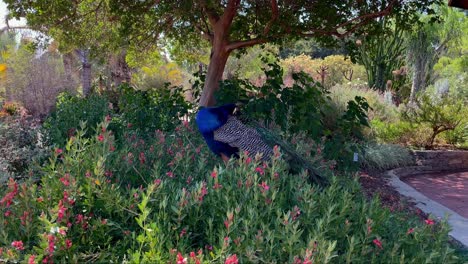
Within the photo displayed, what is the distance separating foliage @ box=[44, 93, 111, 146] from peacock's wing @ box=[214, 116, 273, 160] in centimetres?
165

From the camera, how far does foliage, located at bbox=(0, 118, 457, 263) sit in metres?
1.68

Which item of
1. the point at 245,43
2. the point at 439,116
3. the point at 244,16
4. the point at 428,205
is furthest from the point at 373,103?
the point at 428,205

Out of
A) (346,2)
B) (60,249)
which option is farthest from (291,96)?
(60,249)

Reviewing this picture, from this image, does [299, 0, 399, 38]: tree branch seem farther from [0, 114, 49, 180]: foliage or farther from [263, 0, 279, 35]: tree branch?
[0, 114, 49, 180]: foliage

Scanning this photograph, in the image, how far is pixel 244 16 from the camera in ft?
26.7

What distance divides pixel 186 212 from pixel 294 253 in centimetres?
50

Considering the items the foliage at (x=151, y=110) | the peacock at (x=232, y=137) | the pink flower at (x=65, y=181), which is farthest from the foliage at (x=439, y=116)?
the pink flower at (x=65, y=181)

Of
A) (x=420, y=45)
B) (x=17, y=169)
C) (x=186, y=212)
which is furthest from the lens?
(x=420, y=45)

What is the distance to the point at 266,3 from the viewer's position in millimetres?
7688

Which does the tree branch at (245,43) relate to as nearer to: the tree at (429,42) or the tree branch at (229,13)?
the tree branch at (229,13)

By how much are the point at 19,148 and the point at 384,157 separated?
5.63 meters

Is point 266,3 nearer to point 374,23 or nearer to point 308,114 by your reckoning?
point 374,23

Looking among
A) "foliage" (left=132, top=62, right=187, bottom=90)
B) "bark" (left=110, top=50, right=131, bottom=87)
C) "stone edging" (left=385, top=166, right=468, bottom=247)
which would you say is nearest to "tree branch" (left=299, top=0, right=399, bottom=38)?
"stone edging" (left=385, top=166, right=468, bottom=247)

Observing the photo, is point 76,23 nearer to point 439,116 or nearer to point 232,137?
point 232,137
